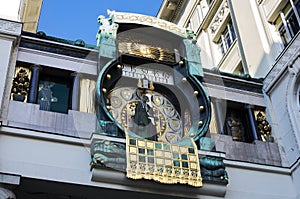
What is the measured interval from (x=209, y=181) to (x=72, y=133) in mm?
2976

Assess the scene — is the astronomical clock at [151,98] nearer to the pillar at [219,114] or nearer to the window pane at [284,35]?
the pillar at [219,114]

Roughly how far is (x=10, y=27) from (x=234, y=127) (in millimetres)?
5858

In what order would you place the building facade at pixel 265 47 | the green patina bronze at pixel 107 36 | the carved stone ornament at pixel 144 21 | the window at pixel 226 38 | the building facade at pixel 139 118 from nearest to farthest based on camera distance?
the building facade at pixel 139 118 → the green patina bronze at pixel 107 36 → the building facade at pixel 265 47 → the carved stone ornament at pixel 144 21 → the window at pixel 226 38

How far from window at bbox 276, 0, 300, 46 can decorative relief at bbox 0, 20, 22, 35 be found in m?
7.12

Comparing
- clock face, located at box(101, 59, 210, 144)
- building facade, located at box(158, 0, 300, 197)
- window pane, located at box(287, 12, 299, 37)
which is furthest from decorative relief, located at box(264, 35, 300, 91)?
clock face, located at box(101, 59, 210, 144)

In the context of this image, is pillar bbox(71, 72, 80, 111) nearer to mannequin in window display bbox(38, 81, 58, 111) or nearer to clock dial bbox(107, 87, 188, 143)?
mannequin in window display bbox(38, 81, 58, 111)

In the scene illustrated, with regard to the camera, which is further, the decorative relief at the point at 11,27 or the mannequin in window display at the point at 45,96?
the decorative relief at the point at 11,27

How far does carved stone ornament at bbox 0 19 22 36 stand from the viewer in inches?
453

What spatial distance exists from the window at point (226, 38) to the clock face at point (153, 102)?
628 centimetres

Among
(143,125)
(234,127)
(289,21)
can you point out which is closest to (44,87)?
(143,125)

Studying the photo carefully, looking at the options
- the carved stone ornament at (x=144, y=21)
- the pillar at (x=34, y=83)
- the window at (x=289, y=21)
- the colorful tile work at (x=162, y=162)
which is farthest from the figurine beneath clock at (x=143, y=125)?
the window at (x=289, y=21)

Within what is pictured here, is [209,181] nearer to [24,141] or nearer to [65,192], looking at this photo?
[65,192]

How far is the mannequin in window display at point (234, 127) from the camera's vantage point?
42.1ft

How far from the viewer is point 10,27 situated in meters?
11.6
